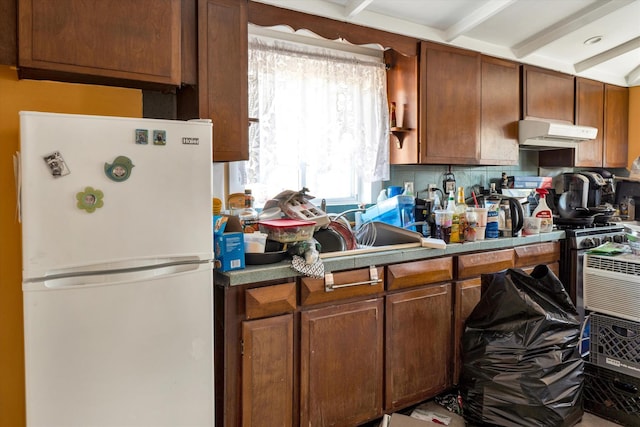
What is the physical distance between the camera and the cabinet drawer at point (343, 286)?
1.85m

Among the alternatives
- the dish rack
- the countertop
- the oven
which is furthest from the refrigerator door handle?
the oven

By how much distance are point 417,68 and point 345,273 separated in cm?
150

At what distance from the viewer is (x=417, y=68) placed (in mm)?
2699

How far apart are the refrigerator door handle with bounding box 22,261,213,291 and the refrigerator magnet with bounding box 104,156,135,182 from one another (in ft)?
1.03

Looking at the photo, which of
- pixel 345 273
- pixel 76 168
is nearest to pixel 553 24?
pixel 345 273

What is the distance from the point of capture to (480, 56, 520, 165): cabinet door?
3.01 meters

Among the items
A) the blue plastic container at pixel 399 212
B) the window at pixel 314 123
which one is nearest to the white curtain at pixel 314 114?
the window at pixel 314 123

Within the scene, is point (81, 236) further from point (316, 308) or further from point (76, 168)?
point (316, 308)

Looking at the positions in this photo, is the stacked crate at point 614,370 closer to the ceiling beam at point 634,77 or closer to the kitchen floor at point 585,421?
the kitchen floor at point 585,421

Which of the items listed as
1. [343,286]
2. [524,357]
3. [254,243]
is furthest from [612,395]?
[254,243]

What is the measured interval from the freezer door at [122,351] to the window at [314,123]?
3.05 feet

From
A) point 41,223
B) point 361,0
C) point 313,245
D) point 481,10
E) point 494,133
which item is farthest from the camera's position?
point 494,133

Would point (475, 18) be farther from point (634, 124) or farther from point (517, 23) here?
point (634, 124)

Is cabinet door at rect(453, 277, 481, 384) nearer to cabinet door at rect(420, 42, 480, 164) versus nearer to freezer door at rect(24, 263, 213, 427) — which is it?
cabinet door at rect(420, 42, 480, 164)
